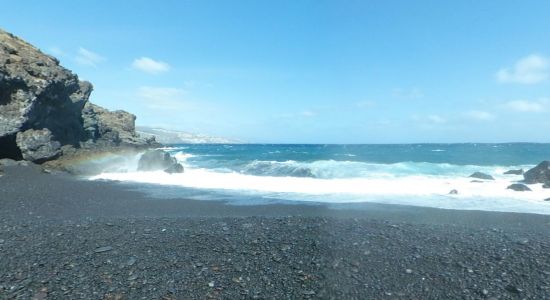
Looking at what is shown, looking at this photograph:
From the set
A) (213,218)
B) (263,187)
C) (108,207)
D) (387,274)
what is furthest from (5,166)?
(387,274)

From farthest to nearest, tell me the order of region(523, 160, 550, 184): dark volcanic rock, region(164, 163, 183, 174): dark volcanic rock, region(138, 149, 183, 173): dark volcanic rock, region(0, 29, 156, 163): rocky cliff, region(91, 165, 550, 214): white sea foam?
region(138, 149, 183, 173): dark volcanic rock, region(164, 163, 183, 174): dark volcanic rock, region(0, 29, 156, 163): rocky cliff, region(523, 160, 550, 184): dark volcanic rock, region(91, 165, 550, 214): white sea foam

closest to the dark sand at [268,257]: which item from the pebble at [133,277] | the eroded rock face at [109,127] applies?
the pebble at [133,277]

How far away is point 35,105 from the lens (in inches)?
995

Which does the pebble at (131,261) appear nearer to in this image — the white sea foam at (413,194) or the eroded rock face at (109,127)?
the white sea foam at (413,194)

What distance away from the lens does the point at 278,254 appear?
7.18 m

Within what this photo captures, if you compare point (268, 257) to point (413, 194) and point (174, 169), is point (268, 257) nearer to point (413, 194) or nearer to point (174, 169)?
point (413, 194)

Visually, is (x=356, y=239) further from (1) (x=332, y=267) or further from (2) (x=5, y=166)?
(2) (x=5, y=166)

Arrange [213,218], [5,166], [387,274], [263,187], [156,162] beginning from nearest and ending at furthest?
1. [387,274]
2. [213,218]
3. [263,187]
4. [5,166]
5. [156,162]

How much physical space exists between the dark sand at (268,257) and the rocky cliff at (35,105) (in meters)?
15.3

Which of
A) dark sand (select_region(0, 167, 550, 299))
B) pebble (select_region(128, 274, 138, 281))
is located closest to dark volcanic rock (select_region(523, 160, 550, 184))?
dark sand (select_region(0, 167, 550, 299))

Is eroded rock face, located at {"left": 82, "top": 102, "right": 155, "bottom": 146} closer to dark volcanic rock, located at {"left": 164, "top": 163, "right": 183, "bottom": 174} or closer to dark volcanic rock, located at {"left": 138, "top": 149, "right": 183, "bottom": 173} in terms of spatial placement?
dark volcanic rock, located at {"left": 138, "top": 149, "right": 183, "bottom": 173}

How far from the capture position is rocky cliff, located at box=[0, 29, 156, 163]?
23.4 m

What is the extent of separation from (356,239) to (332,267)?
5.90 ft

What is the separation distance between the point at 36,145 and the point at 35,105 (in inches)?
120
